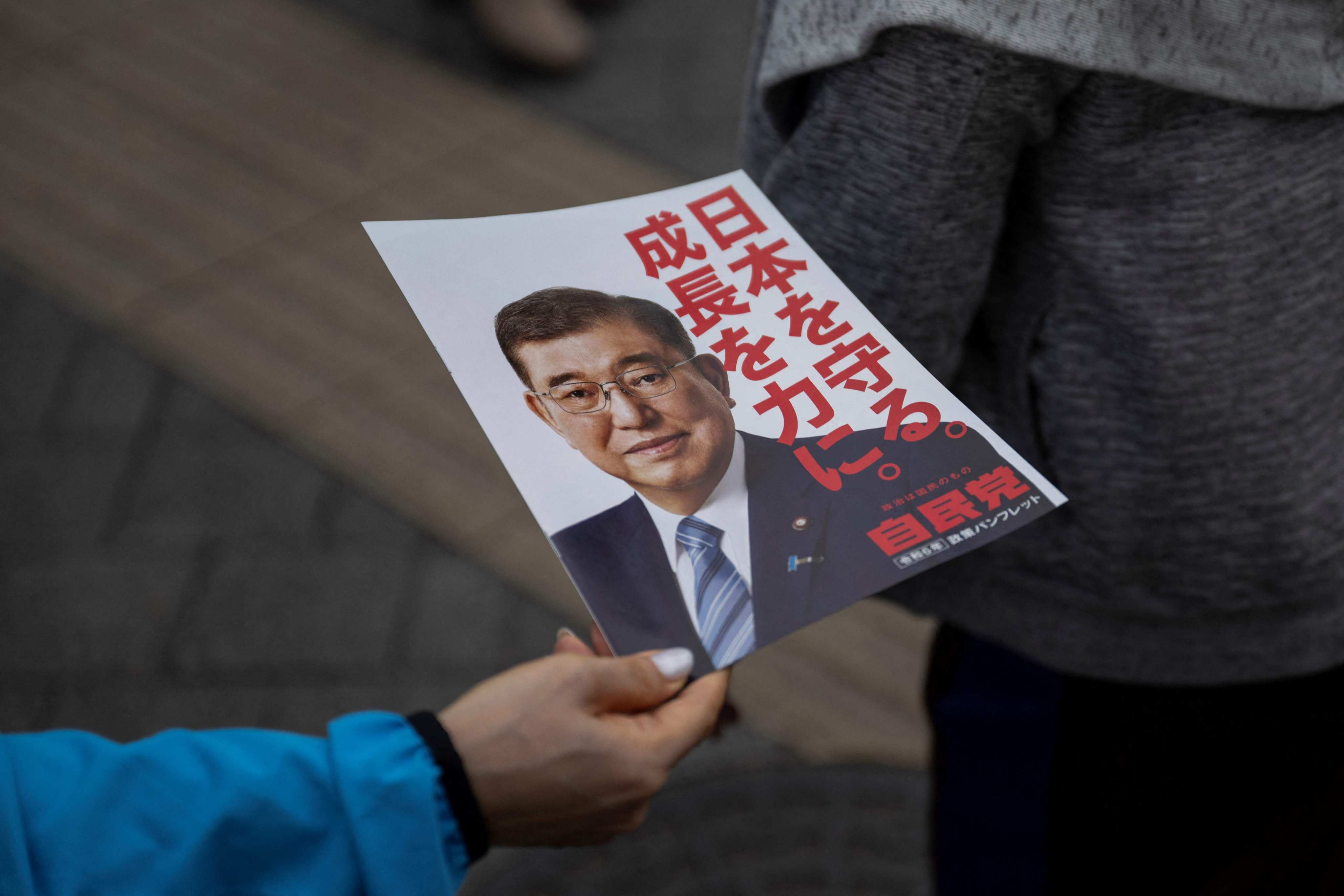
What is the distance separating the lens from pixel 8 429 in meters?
1.65

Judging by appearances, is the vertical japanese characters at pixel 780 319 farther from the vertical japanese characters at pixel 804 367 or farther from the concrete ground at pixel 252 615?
the concrete ground at pixel 252 615

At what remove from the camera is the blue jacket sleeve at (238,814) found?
0.54 meters

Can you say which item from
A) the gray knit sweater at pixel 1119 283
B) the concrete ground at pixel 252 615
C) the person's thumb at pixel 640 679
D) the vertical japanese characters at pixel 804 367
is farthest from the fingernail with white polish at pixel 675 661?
the concrete ground at pixel 252 615

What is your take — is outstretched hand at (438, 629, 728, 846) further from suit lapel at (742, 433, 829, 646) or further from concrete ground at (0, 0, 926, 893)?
concrete ground at (0, 0, 926, 893)

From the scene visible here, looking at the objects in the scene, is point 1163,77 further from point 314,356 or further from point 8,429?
point 8,429

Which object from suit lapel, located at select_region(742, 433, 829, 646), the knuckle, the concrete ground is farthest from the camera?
the concrete ground

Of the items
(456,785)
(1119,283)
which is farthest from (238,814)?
(1119,283)

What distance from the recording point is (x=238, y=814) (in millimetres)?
564

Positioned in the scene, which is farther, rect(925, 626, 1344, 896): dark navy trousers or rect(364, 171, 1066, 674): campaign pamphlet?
rect(925, 626, 1344, 896): dark navy trousers

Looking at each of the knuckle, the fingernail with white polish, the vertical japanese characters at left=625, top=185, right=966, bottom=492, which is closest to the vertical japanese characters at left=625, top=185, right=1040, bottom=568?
the vertical japanese characters at left=625, top=185, right=966, bottom=492

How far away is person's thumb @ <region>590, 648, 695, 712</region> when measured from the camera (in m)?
0.50

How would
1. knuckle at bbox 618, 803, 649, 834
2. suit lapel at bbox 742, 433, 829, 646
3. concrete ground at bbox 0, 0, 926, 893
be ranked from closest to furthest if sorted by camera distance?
suit lapel at bbox 742, 433, 829, 646 → knuckle at bbox 618, 803, 649, 834 → concrete ground at bbox 0, 0, 926, 893

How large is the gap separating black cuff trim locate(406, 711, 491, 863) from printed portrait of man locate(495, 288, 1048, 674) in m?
0.15

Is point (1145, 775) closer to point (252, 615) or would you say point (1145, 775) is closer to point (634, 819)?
point (634, 819)
